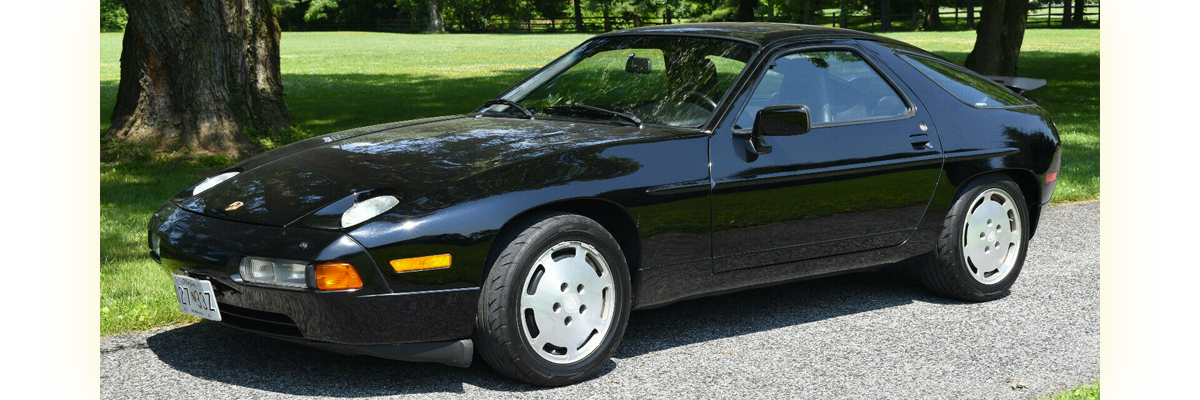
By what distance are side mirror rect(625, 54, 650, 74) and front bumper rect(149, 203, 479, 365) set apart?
5.38 feet

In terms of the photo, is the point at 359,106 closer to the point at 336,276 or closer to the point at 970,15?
the point at 336,276

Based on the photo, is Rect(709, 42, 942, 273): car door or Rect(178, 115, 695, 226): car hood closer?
Rect(178, 115, 695, 226): car hood

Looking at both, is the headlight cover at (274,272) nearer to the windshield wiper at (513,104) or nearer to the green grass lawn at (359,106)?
the green grass lawn at (359,106)

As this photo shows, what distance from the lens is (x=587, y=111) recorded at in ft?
16.0

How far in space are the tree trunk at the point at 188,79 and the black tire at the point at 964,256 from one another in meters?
6.80

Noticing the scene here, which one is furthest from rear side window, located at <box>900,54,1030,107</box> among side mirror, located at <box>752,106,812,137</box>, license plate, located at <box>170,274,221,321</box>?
license plate, located at <box>170,274,221,321</box>

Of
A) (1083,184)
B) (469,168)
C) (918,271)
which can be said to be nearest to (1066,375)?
(918,271)

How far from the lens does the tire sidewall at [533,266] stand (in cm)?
391

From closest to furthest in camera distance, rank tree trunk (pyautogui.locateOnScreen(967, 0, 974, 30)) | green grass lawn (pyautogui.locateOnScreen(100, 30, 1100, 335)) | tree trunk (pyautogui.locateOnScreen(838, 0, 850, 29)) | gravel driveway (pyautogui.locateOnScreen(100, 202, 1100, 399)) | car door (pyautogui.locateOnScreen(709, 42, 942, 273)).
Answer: gravel driveway (pyautogui.locateOnScreen(100, 202, 1100, 399)) < car door (pyautogui.locateOnScreen(709, 42, 942, 273)) < green grass lawn (pyautogui.locateOnScreen(100, 30, 1100, 335)) < tree trunk (pyautogui.locateOnScreen(967, 0, 974, 30)) < tree trunk (pyautogui.locateOnScreen(838, 0, 850, 29))

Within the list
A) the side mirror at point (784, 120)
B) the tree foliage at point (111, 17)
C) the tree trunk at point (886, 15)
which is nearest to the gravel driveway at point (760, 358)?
the side mirror at point (784, 120)

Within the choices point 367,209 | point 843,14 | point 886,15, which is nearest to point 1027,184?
point 367,209

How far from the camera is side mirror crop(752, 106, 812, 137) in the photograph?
14.6 ft

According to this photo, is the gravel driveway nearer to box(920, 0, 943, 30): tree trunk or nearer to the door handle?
the door handle

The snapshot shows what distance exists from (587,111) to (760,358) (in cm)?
132
